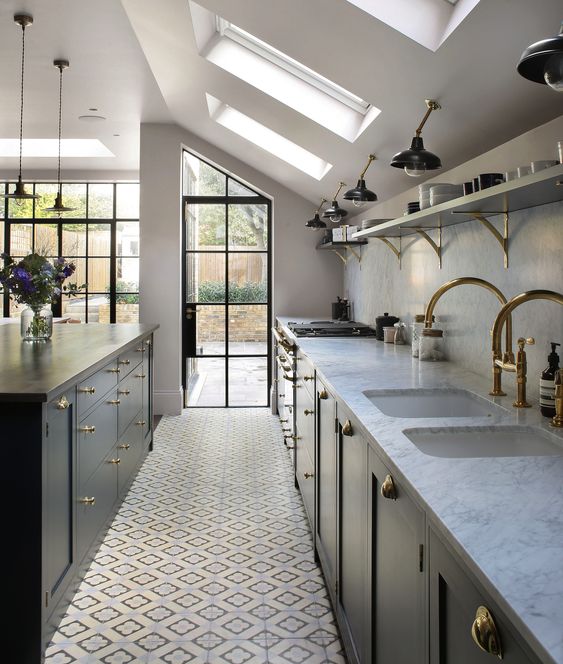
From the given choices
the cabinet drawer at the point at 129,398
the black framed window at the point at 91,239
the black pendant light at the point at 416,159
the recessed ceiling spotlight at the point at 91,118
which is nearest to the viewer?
the black pendant light at the point at 416,159

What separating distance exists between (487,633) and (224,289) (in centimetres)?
582

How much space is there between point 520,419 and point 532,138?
3.55ft

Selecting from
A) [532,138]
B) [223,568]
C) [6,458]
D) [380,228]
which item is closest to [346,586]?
[223,568]

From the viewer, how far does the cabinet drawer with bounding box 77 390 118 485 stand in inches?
97.5

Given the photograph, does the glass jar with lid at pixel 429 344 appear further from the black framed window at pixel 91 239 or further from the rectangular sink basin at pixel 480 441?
the black framed window at pixel 91 239

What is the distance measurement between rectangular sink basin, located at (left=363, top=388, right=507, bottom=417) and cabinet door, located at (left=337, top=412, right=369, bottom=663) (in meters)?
0.18

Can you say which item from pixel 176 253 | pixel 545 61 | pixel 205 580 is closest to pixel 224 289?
pixel 176 253

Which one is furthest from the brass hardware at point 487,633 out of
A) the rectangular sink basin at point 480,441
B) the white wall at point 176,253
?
the white wall at point 176,253

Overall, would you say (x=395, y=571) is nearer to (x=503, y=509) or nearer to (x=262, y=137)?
(x=503, y=509)

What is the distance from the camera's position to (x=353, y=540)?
187 cm

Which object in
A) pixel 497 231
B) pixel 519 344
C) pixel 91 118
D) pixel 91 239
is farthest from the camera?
pixel 91 239

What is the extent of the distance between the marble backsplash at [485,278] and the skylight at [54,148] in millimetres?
4167

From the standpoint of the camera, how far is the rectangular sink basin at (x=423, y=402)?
7.07ft

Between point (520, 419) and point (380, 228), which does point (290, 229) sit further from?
point (520, 419)
